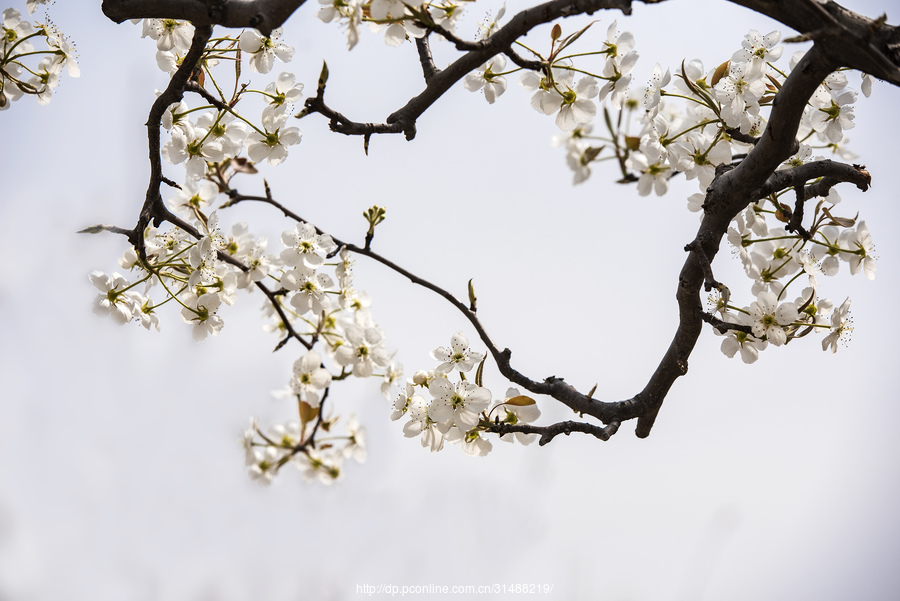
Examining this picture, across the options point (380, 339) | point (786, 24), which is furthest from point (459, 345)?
point (786, 24)

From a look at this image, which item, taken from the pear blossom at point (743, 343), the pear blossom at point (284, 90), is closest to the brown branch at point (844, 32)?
the pear blossom at point (743, 343)

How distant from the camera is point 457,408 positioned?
128 centimetres

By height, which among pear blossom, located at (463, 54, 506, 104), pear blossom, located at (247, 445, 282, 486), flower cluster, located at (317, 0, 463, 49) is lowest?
pear blossom, located at (247, 445, 282, 486)

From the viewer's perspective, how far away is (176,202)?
142cm

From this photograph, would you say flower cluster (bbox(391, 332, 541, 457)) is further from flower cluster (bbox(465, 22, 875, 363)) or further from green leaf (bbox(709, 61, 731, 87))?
green leaf (bbox(709, 61, 731, 87))

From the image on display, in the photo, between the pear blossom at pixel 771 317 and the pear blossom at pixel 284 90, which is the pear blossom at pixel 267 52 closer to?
the pear blossom at pixel 284 90

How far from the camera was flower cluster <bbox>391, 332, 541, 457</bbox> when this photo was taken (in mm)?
1275

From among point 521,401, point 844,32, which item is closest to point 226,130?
point 521,401

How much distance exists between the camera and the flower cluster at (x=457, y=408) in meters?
1.28

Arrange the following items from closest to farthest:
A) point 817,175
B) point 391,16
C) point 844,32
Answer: point 844,32
point 391,16
point 817,175

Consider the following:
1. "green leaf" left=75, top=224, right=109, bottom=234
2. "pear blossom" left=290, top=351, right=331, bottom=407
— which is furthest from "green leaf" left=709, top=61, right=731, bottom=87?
"green leaf" left=75, top=224, right=109, bottom=234

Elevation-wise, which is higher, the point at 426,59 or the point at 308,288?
the point at 426,59

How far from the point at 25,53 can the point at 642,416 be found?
167 centimetres

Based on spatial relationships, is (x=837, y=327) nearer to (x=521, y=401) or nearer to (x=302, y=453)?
(x=521, y=401)
